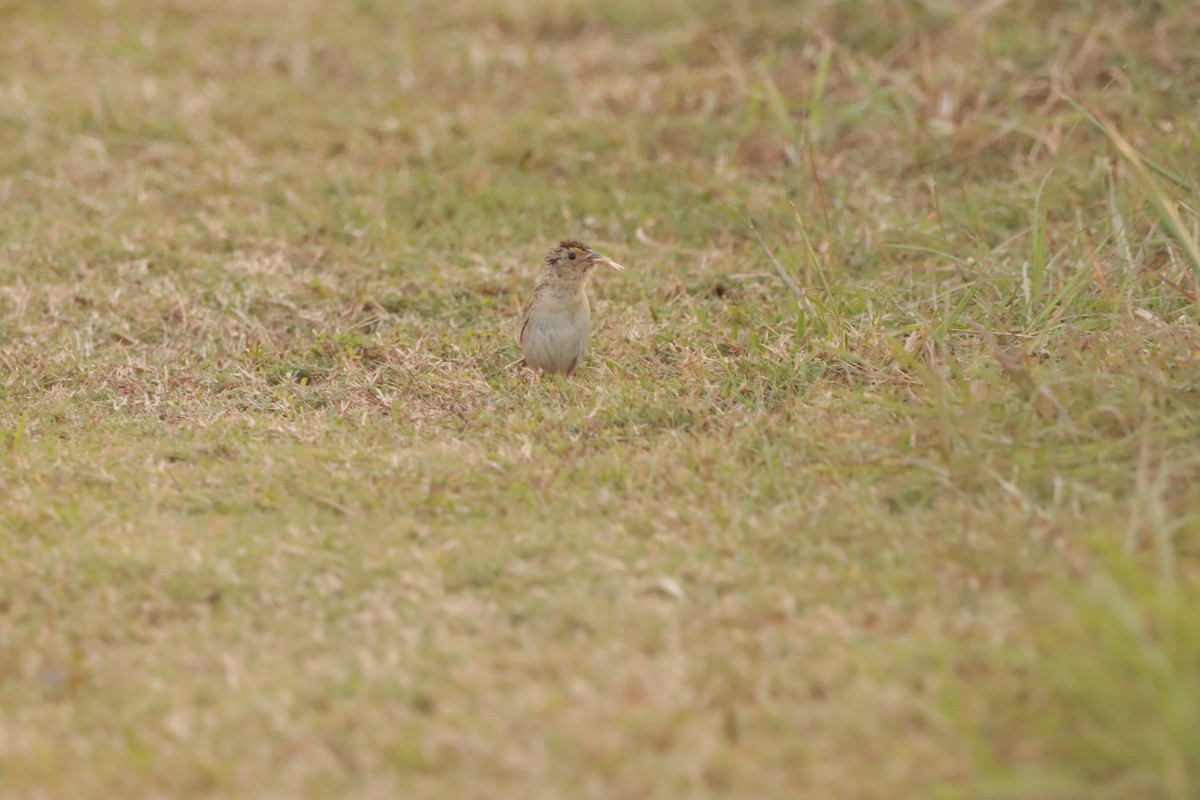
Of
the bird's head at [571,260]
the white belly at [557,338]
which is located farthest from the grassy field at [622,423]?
the bird's head at [571,260]

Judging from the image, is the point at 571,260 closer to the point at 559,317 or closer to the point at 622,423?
the point at 559,317

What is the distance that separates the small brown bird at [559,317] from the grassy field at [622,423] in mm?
126

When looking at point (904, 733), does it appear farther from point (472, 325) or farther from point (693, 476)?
point (472, 325)

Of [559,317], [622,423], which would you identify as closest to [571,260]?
[559,317]

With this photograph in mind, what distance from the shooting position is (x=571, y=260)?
5.31 m

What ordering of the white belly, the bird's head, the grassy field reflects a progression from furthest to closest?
1. the bird's head
2. the white belly
3. the grassy field

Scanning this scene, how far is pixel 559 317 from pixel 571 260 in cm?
28

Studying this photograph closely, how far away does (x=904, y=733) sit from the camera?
2996 mm

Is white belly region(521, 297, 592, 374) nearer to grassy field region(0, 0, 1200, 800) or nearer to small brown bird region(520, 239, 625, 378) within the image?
small brown bird region(520, 239, 625, 378)

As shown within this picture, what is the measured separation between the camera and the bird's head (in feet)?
17.4

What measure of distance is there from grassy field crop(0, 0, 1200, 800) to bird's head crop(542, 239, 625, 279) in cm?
35

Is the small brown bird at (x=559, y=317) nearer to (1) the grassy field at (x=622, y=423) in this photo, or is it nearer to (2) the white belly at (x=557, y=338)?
(2) the white belly at (x=557, y=338)

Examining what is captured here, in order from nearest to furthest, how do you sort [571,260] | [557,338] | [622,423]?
[622,423] < [557,338] < [571,260]

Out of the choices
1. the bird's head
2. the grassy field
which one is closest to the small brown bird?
the bird's head
